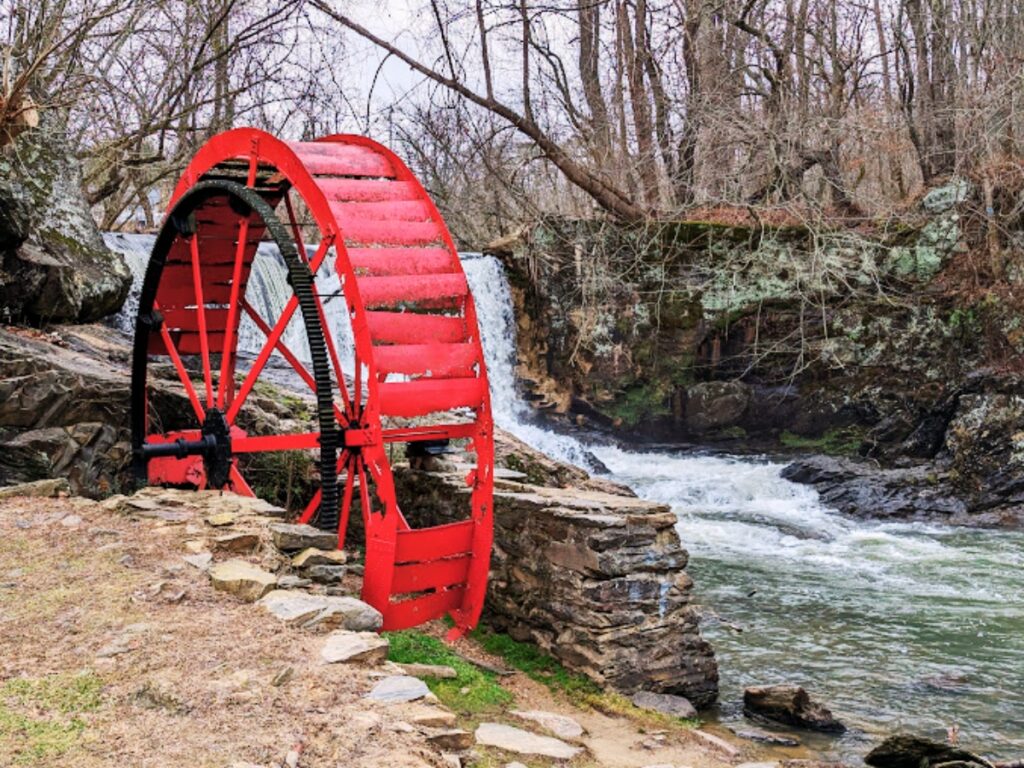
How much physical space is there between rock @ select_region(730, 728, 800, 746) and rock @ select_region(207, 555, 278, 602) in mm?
2587

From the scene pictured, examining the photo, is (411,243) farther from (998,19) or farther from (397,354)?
(998,19)

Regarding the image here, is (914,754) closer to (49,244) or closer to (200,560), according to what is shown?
(200,560)

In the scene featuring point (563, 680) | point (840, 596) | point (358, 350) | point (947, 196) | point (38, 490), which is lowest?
point (840, 596)

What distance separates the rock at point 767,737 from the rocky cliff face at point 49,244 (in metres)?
6.44

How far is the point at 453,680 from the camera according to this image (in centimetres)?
497

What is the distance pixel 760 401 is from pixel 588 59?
232 inches

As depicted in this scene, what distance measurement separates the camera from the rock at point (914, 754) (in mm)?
4555

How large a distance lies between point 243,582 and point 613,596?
2.08 metres

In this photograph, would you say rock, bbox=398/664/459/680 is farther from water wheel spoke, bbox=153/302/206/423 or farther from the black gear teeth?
water wheel spoke, bbox=153/302/206/423

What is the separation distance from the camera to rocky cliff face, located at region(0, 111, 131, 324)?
8.13 metres

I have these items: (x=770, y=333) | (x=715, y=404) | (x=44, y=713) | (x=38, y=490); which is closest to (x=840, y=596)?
(x=38, y=490)

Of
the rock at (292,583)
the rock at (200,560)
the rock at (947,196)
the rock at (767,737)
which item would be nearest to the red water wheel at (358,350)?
the rock at (292,583)

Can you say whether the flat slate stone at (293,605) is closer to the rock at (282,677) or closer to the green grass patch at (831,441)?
the rock at (282,677)

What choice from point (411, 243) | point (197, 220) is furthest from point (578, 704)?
point (197, 220)
